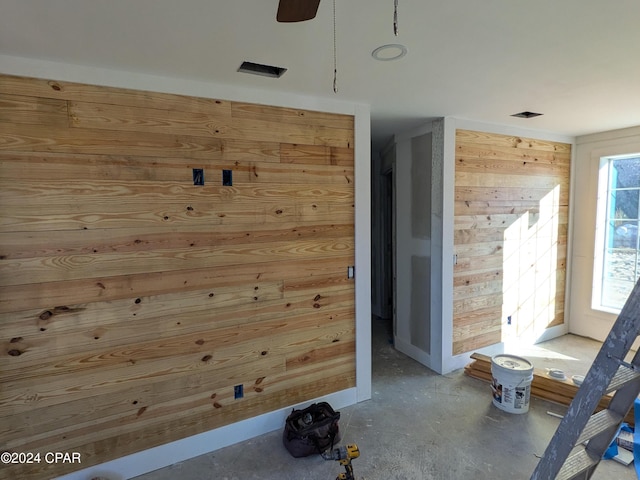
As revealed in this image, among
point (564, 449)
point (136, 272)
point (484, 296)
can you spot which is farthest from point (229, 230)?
point (484, 296)

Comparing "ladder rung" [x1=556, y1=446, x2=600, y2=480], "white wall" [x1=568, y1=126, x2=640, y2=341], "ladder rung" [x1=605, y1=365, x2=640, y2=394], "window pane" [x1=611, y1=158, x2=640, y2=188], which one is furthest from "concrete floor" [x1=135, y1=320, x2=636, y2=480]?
"window pane" [x1=611, y1=158, x2=640, y2=188]

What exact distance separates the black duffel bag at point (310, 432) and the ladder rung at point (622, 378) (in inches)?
66.3

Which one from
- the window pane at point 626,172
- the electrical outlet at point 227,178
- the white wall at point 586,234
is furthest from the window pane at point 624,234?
the electrical outlet at point 227,178

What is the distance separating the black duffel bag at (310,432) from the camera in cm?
232

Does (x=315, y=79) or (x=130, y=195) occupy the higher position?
(x=315, y=79)

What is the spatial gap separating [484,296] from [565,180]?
1.86 m

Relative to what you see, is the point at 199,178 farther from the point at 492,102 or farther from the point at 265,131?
A: the point at 492,102

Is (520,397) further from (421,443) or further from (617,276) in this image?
(617,276)

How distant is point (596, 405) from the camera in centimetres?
118

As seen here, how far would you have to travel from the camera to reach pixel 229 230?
238 cm

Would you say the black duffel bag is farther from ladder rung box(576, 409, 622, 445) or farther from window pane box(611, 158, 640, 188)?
window pane box(611, 158, 640, 188)

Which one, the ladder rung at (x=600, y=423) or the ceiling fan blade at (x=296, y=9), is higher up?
the ceiling fan blade at (x=296, y=9)

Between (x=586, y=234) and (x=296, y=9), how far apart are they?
15.1ft

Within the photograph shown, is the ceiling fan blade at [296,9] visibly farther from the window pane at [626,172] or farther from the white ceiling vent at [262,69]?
the window pane at [626,172]
